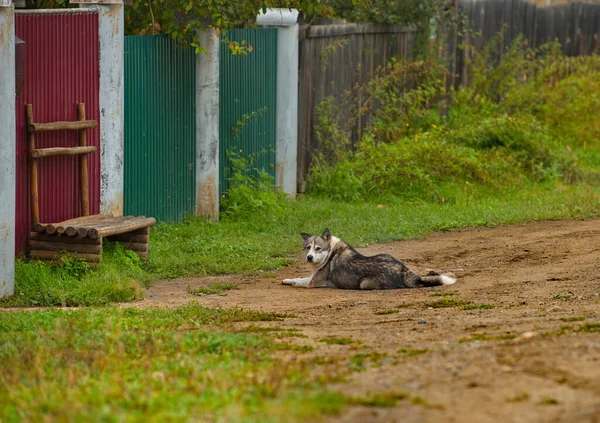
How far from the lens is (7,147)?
981 centimetres

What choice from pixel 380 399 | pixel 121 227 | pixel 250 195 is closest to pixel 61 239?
pixel 121 227

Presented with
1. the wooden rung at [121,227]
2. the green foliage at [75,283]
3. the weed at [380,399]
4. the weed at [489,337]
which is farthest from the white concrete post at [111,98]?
the weed at [380,399]

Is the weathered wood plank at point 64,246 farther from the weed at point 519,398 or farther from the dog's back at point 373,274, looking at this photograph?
the weed at point 519,398

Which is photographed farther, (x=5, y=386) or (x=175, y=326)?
(x=175, y=326)

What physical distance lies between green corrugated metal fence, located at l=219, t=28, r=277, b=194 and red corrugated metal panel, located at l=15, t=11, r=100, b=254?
9.54 ft

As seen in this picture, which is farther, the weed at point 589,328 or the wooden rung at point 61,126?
the wooden rung at point 61,126

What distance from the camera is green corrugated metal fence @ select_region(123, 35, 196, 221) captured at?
12539mm

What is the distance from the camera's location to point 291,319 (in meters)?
8.74

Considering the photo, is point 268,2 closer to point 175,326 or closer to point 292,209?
point 292,209

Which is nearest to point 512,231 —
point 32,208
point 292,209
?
point 292,209

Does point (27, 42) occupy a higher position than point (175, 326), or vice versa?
point (27, 42)

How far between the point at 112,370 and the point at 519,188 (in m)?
10.8

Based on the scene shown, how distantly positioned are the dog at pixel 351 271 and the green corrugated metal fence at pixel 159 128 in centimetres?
263

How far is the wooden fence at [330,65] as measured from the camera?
1596cm
